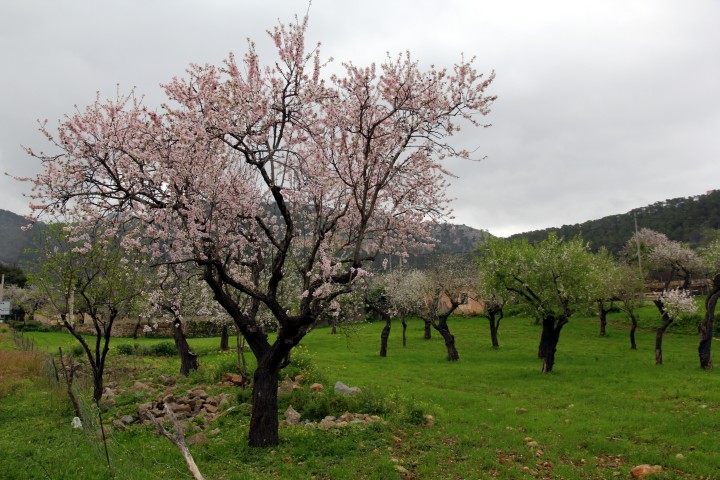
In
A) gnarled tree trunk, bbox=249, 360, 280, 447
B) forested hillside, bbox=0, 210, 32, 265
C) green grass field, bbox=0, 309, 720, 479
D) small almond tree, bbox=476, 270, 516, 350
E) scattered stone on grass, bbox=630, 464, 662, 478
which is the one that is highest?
forested hillside, bbox=0, 210, 32, 265

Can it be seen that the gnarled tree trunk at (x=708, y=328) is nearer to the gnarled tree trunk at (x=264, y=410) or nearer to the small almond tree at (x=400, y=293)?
Result: the small almond tree at (x=400, y=293)

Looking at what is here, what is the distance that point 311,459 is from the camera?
11531 millimetres

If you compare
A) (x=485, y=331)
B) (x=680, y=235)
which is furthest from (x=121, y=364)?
(x=680, y=235)

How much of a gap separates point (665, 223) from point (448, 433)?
101213 millimetres

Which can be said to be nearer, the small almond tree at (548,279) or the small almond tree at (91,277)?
the small almond tree at (91,277)

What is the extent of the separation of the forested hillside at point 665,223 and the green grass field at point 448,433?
6660 cm

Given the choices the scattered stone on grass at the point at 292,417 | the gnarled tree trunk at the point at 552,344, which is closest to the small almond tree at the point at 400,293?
the gnarled tree trunk at the point at 552,344

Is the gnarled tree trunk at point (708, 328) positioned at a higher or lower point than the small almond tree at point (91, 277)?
lower

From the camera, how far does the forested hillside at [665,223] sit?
89.9 metres

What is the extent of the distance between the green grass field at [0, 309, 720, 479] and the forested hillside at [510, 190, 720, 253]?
218 feet

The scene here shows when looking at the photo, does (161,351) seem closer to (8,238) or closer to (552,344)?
(552,344)

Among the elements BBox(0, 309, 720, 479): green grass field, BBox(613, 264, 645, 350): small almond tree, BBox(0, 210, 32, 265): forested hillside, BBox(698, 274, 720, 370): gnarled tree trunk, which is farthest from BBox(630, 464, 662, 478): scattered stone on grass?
BBox(0, 210, 32, 265): forested hillside

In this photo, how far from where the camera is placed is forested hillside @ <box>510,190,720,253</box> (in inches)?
3541

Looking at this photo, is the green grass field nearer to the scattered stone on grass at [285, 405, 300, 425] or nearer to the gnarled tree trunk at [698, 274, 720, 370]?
the gnarled tree trunk at [698, 274, 720, 370]
